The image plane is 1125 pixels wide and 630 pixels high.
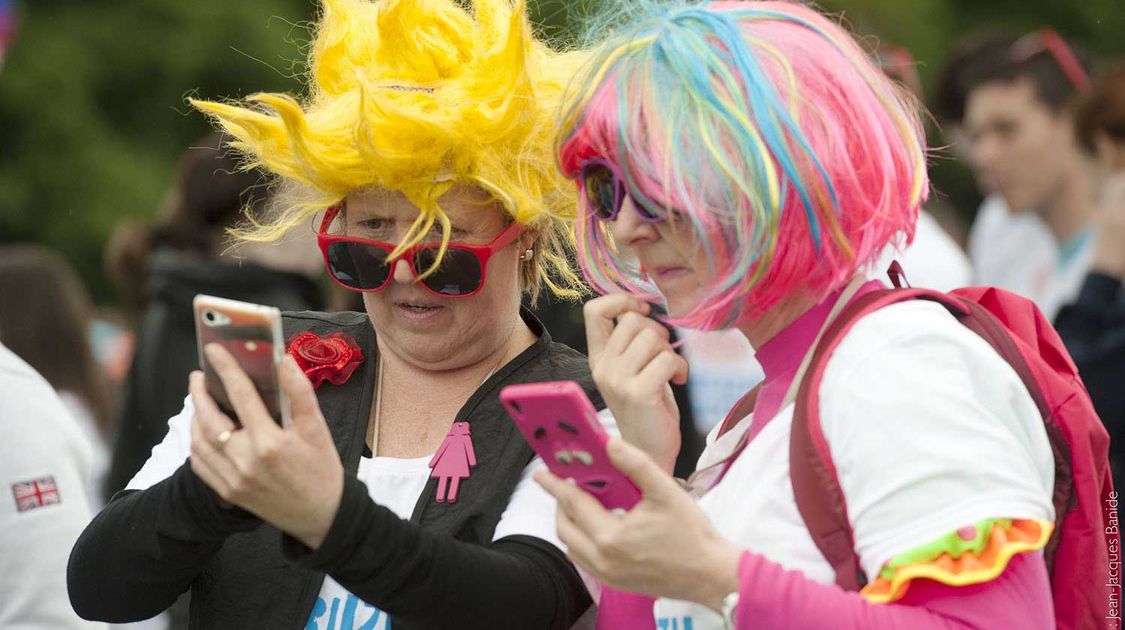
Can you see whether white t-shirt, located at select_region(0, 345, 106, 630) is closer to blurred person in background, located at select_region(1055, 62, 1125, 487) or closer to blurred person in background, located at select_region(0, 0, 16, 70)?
blurred person in background, located at select_region(0, 0, 16, 70)

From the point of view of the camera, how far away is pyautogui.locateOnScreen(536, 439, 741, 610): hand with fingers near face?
1785 millimetres

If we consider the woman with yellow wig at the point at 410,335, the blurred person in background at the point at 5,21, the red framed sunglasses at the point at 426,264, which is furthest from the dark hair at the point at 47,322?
the red framed sunglasses at the point at 426,264

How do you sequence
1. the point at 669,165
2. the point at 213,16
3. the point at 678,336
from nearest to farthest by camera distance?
the point at 669,165 → the point at 678,336 → the point at 213,16

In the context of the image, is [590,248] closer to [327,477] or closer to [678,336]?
[327,477]

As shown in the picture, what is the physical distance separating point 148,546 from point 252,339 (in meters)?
0.48

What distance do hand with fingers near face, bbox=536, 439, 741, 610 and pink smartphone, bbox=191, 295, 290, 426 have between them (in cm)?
44

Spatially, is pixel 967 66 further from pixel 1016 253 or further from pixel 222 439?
pixel 222 439

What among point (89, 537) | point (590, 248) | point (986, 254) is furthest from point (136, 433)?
point (986, 254)

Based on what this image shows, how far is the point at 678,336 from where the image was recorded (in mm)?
4168

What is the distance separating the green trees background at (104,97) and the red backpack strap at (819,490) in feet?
43.1

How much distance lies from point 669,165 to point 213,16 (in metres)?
14.0

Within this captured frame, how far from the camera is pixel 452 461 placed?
238 centimetres

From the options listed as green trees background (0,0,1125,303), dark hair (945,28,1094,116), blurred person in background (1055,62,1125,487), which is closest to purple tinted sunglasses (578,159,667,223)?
blurred person in background (1055,62,1125,487)

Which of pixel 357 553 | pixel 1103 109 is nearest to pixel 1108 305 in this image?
pixel 1103 109
